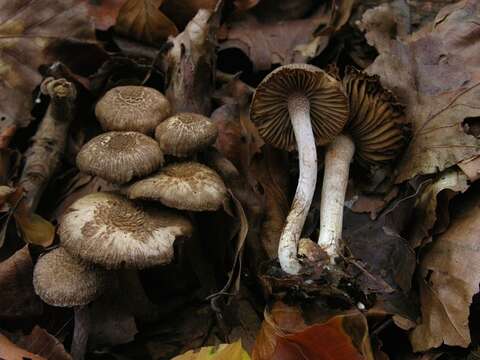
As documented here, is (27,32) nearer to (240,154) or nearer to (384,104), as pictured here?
(240,154)

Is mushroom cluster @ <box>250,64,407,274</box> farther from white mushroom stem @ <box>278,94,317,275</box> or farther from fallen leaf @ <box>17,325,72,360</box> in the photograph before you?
fallen leaf @ <box>17,325,72,360</box>

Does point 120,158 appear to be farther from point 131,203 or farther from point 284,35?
point 284,35

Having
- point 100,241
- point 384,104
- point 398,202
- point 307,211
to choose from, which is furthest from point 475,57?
point 100,241

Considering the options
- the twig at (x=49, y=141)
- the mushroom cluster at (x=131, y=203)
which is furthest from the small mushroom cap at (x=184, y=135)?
the twig at (x=49, y=141)

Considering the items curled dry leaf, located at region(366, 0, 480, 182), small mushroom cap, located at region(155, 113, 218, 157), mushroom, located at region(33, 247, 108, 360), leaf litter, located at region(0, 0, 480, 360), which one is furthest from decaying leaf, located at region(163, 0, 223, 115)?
mushroom, located at region(33, 247, 108, 360)

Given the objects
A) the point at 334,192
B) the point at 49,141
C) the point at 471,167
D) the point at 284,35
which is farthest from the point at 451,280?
the point at 49,141

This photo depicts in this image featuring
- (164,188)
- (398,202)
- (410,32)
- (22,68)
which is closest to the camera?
(164,188)
